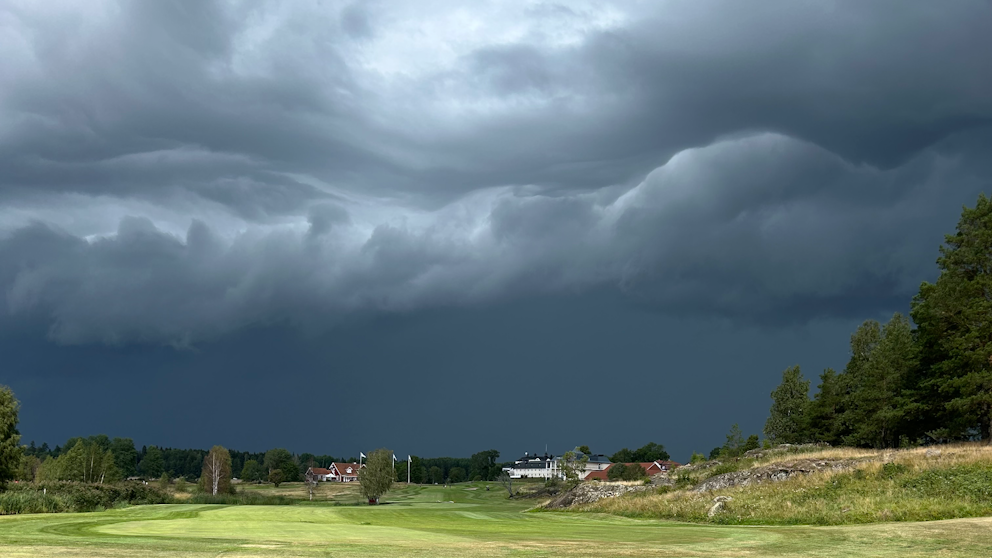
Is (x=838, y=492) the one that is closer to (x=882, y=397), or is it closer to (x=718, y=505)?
(x=718, y=505)

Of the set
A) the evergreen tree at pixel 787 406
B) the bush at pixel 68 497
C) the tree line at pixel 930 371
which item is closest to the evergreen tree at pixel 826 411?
the tree line at pixel 930 371

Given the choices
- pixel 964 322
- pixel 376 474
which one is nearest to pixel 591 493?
pixel 964 322

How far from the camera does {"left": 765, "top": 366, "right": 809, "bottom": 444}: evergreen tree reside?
309ft

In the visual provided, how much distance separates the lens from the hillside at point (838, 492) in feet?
109

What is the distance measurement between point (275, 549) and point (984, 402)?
5511cm

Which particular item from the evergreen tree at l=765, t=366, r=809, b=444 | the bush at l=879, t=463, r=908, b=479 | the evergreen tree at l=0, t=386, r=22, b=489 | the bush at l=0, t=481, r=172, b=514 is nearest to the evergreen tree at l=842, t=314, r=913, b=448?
the evergreen tree at l=765, t=366, r=809, b=444

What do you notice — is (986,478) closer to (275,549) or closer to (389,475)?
(275,549)

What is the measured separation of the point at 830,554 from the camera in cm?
1878

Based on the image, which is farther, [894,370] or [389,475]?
[389,475]

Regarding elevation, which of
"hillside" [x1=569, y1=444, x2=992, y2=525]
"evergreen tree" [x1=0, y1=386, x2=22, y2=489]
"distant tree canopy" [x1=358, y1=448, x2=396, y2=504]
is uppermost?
"evergreen tree" [x1=0, y1=386, x2=22, y2=489]

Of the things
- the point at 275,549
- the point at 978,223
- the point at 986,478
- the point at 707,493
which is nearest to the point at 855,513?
the point at 986,478

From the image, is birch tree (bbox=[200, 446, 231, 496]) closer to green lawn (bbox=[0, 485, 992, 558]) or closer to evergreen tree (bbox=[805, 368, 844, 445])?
evergreen tree (bbox=[805, 368, 844, 445])

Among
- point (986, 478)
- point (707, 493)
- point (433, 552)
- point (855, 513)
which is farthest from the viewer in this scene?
point (707, 493)

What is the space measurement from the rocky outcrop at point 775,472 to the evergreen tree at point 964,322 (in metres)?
14.5
